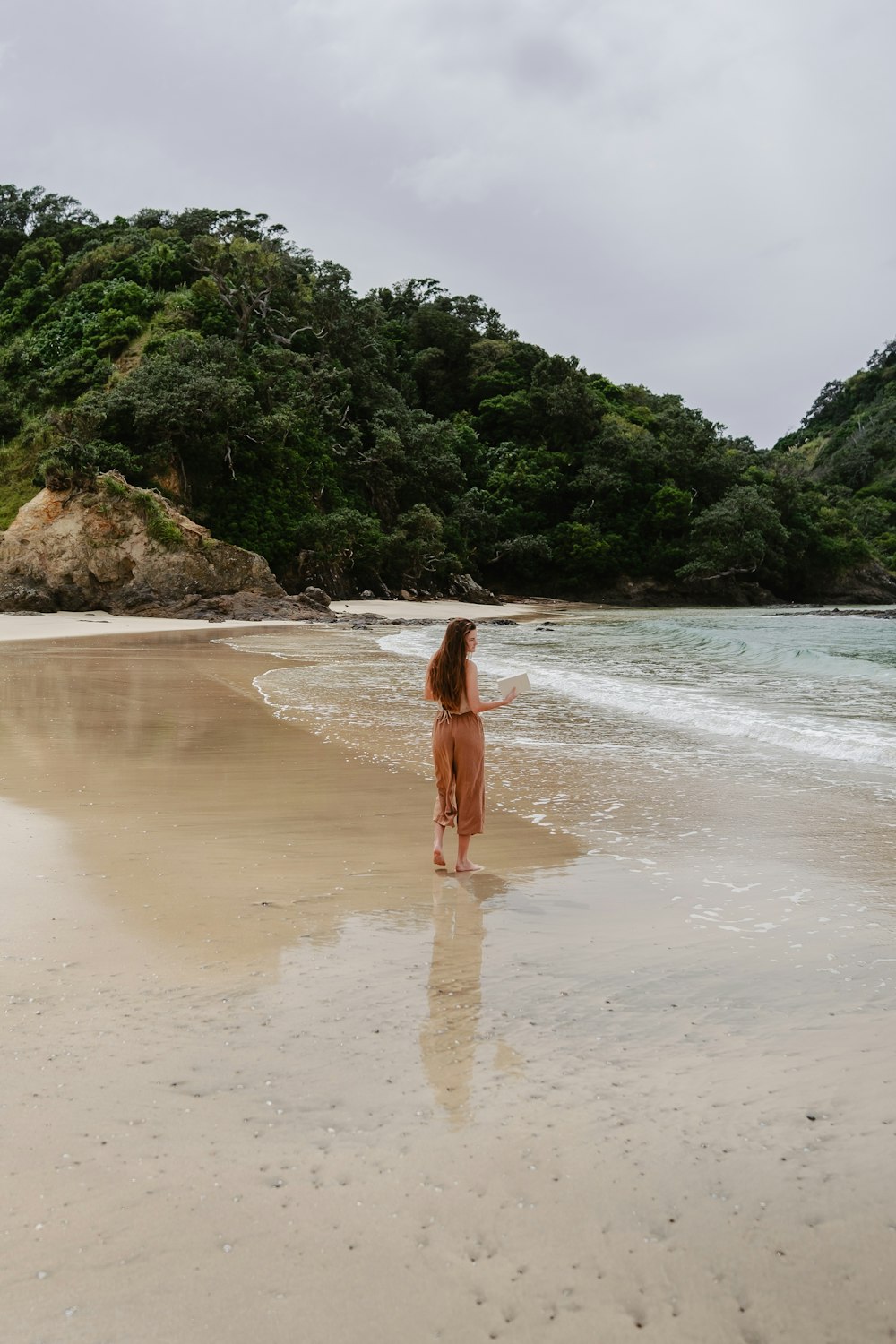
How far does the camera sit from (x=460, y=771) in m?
5.34

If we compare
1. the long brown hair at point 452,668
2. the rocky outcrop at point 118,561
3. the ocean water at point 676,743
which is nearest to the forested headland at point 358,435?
the rocky outcrop at point 118,561

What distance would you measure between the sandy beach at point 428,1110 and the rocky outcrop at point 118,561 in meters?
28.7

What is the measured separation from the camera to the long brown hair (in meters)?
5.32

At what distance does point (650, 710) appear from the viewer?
11.5 m

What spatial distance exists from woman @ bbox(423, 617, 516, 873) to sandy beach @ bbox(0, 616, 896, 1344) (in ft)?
1.58

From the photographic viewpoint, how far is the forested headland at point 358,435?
131ft

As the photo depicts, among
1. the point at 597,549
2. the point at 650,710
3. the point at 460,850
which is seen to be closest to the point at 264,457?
the point at 597,549

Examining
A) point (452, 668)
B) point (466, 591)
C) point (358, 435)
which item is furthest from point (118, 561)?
point (452, 668)

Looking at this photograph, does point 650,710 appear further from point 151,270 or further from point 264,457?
point 151,270

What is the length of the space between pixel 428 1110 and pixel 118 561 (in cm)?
3376

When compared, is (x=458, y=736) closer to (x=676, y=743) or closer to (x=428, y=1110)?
(x=428, y=1110)

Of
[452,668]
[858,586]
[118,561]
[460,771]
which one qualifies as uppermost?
[118,561]

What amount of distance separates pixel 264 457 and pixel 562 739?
35487mm

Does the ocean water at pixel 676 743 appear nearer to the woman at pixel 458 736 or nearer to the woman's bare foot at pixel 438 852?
the woman at pixel 458 736
